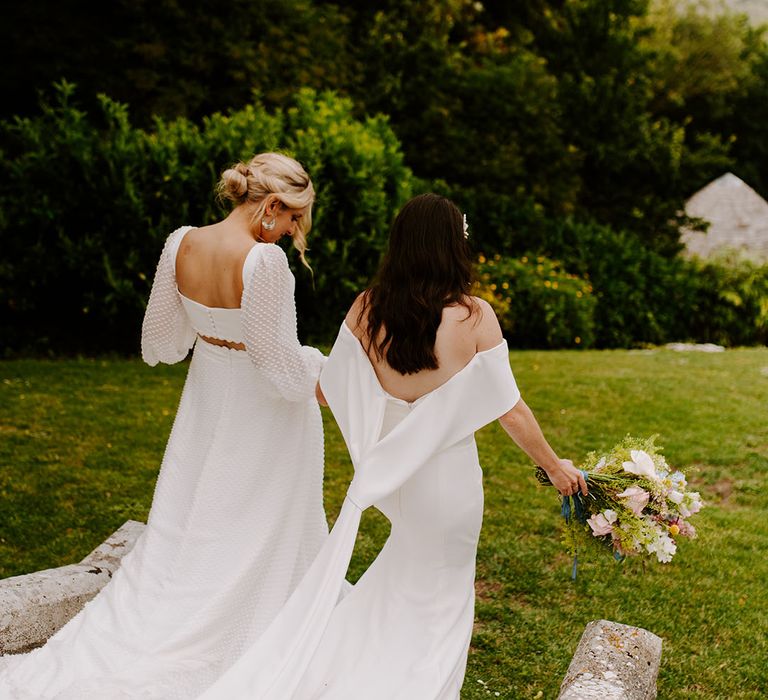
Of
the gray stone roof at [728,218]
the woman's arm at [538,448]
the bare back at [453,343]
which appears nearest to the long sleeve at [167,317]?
the bare back at [453,343]

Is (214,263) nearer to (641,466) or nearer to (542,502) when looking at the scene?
(641,466)

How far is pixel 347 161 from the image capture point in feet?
34.8

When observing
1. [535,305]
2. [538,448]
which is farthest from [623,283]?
[538,448]

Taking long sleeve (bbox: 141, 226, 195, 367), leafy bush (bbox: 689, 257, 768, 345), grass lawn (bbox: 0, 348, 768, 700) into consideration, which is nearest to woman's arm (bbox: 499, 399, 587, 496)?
grass lawn (bbox: 0, 348, 768, 700)

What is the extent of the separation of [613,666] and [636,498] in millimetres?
701

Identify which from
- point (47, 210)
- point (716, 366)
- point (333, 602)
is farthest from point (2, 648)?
point (716, 366)

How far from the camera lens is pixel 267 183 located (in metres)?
3.75

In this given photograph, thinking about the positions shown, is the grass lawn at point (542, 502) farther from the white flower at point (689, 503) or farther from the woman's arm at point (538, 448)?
the woman's arm at point (538, 448)

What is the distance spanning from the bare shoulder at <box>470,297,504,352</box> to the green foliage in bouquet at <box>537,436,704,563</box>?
718 millimetres

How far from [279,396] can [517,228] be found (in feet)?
39.8

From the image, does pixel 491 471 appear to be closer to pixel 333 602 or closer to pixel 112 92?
pixel 333 602

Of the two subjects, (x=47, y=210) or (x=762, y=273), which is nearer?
(x=47, y=210)

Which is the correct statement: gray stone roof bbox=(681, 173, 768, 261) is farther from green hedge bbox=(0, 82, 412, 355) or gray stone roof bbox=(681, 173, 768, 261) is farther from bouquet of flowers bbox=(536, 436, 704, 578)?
bouquet of flowers bbox=(536, 436, 704, 578)

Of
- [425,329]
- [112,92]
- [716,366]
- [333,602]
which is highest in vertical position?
[112,92]
